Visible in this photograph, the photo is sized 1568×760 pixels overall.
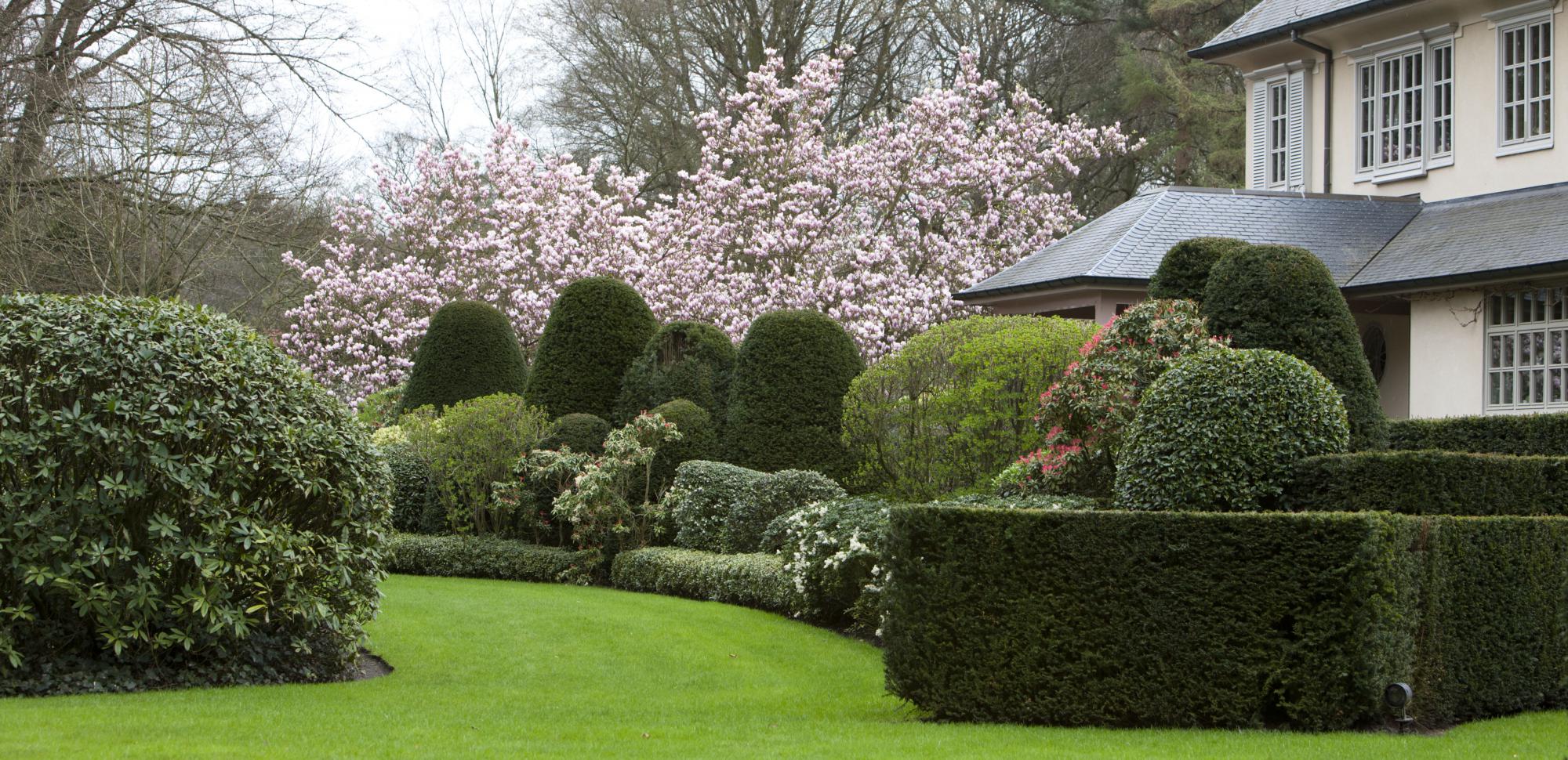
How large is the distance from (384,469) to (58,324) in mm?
2201

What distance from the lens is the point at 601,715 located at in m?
7.84

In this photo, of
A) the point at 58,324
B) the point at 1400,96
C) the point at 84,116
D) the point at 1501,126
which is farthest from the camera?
the point at 1400,96

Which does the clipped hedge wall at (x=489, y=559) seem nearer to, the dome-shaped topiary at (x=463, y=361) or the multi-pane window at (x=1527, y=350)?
the dome-shaped topiary at (x=463, y=361)

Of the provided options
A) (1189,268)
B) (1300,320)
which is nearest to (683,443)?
(1189,268)

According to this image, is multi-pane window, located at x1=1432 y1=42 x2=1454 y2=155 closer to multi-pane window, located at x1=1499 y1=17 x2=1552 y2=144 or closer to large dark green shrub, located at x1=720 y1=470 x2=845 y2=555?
multi-pane window, located at x1=1499 y1=17 x2=1552 y2=144

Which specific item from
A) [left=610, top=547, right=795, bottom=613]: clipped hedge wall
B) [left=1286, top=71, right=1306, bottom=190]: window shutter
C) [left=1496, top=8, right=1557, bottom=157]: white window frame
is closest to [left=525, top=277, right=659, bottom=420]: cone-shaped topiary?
[left=610, top=547, right=795, bottom=613]: clipped hedge wall

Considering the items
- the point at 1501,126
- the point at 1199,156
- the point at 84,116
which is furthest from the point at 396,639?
the point at 1199,156

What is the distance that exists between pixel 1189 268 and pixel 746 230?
13719mm

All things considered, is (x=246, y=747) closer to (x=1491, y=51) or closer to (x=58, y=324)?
(x=58, y=324)

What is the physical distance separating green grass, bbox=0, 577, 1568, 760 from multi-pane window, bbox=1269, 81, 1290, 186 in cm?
1394

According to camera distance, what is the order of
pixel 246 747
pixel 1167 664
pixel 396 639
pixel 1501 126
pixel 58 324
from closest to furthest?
pixel 246 747, pixel 1167 664, pixel 58 324, pixel 396 639, pixel 1501 126

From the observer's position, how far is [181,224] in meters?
18.4

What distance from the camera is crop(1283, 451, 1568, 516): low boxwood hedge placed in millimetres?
8352

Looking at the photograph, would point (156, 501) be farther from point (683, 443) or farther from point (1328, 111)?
point (1328, 111)
